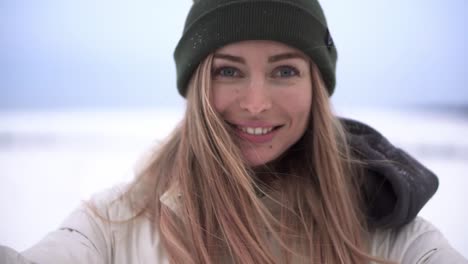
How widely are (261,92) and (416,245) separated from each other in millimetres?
482

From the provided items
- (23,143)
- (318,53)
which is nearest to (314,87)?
(318,53)

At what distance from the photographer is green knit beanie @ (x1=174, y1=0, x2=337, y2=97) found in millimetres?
958

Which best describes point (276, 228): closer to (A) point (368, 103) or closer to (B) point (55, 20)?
(A) point (368, 103)

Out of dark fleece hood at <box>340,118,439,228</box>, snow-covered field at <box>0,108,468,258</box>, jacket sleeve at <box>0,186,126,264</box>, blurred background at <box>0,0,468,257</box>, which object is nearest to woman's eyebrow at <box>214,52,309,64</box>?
dark fleece hood at <box>340,118,439,228</box>

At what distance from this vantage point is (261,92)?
95 centimetres

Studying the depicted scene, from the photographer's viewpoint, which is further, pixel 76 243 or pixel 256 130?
pixel 256 130

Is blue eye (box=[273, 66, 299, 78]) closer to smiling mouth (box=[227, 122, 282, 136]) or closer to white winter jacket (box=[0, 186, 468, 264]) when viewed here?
smiling mouth (box=[227, 122, 282, 136])

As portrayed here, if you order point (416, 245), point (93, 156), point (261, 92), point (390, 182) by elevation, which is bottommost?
point (93, 156)

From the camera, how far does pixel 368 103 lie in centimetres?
394

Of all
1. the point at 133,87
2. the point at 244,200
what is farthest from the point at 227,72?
the point at 133,87

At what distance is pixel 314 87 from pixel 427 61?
3.60 m

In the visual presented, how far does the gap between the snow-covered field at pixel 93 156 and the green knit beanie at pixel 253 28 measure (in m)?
0.61

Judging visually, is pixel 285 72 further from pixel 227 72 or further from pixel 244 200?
pixel 244 200

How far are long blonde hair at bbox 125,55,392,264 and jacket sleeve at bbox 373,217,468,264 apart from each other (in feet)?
0.16
